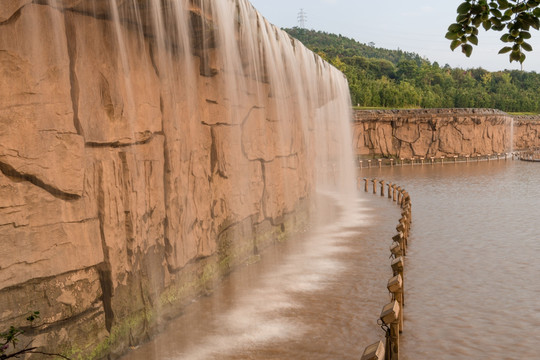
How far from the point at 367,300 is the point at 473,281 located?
2048 millimetres

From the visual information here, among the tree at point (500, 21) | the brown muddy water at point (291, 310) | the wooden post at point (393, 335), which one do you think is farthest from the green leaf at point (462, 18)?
the brown muddy water at point (291, 310)

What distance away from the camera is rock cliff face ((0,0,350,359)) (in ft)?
14.7

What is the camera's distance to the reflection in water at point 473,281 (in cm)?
591

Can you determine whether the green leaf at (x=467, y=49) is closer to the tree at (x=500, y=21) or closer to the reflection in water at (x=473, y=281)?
the tree at (x=500, y=21)

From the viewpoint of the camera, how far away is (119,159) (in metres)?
5.67

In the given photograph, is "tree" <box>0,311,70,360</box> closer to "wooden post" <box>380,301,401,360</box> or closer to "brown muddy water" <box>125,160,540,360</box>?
"brown muddy water" <box>125,160,540,360</box>

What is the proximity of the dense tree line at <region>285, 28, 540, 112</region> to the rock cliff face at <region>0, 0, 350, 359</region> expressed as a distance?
4452 cm

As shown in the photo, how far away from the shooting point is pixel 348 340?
Result: 5949mm

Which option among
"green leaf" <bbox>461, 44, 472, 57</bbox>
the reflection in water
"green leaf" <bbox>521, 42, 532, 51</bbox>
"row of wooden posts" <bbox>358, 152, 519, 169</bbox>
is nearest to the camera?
"green leaf" <bbox>521, 42, 532, 51</bbox>

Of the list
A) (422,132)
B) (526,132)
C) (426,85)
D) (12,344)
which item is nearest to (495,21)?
(12,344)

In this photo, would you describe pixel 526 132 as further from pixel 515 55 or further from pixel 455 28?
pixel 455 28

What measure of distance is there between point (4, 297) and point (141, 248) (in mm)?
1901

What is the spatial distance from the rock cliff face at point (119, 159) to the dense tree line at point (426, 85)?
44.5 meters

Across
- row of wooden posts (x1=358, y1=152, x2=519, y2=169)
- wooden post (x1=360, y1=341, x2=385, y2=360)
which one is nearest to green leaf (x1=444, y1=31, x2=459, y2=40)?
wooden post (x1=360, y1=341, x2=385, y2=360)
